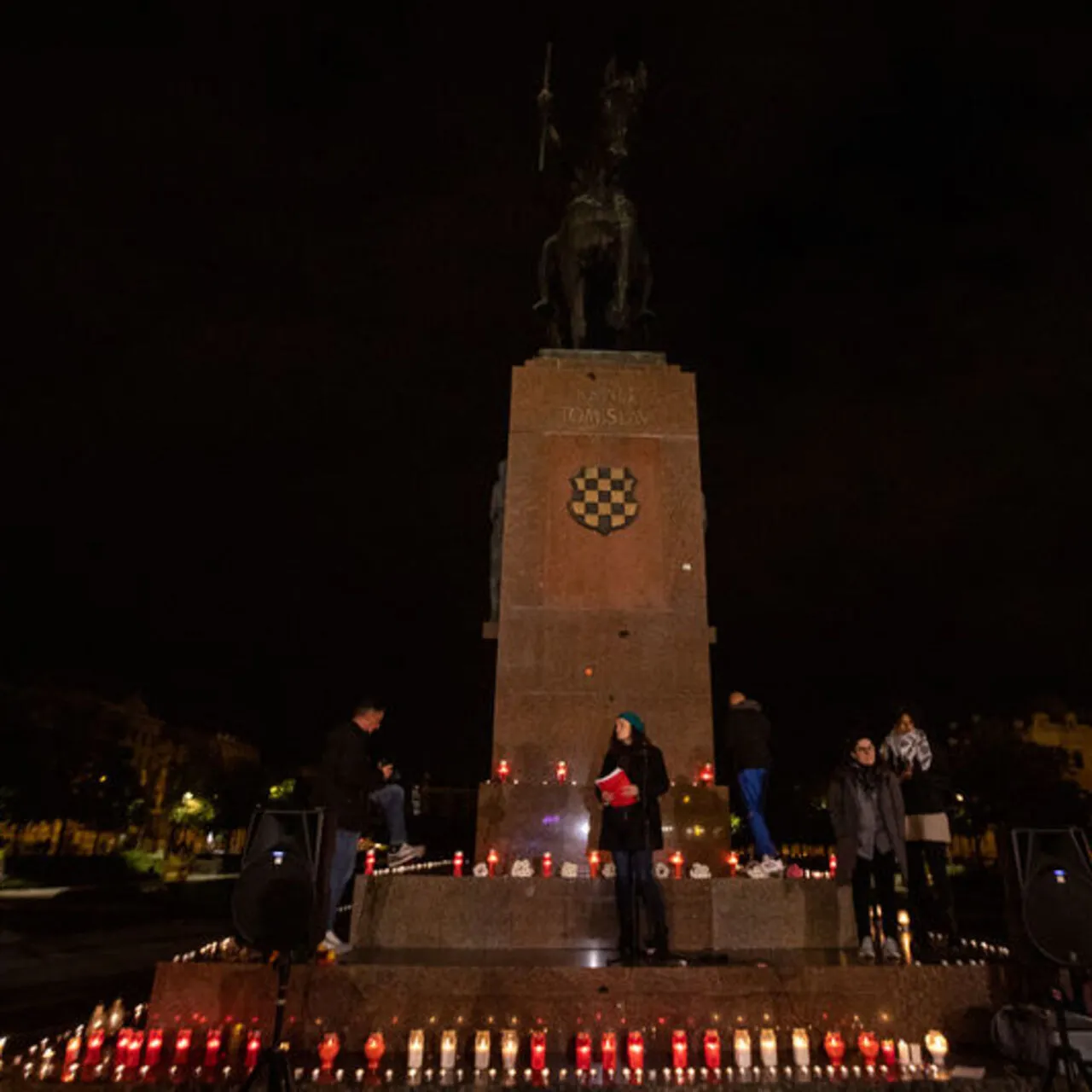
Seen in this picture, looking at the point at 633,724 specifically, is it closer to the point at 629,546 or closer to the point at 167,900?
the point at 629,546

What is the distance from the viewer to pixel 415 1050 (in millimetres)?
5891

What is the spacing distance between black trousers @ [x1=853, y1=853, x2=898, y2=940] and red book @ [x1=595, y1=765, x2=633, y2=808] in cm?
224

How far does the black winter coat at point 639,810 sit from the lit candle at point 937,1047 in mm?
2363

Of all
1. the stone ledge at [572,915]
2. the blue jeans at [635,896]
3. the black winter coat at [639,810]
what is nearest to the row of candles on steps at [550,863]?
the stone ledge at [572,915]

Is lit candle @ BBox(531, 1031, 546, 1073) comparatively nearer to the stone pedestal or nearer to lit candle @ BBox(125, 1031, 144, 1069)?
lit candle @ BBox(125, 1031, 144, 1069)


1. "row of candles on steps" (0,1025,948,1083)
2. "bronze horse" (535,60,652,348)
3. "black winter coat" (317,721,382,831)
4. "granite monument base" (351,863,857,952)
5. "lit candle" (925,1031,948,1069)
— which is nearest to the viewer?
"row of candles on steps" (0,1025,948,1083)

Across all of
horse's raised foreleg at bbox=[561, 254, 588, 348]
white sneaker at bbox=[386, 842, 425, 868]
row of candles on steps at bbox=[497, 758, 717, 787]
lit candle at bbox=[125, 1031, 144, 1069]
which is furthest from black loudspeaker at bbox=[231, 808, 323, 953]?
horse's raised foreleg at bbox=[561, 254, 588, 348]

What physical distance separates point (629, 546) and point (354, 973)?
21.7 feet

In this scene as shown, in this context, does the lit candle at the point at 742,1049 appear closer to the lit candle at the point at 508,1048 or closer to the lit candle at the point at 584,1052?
the lit candle at the point at 584,1052

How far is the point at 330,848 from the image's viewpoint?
6.23 metres

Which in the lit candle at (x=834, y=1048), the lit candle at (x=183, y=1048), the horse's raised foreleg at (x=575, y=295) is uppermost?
the horse's raised foreleg at (x=575, y=295)

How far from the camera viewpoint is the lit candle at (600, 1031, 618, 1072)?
19.3ft

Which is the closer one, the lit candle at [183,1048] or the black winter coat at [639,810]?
the lit candle at [183,1048]

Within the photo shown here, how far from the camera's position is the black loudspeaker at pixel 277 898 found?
5.37 m
